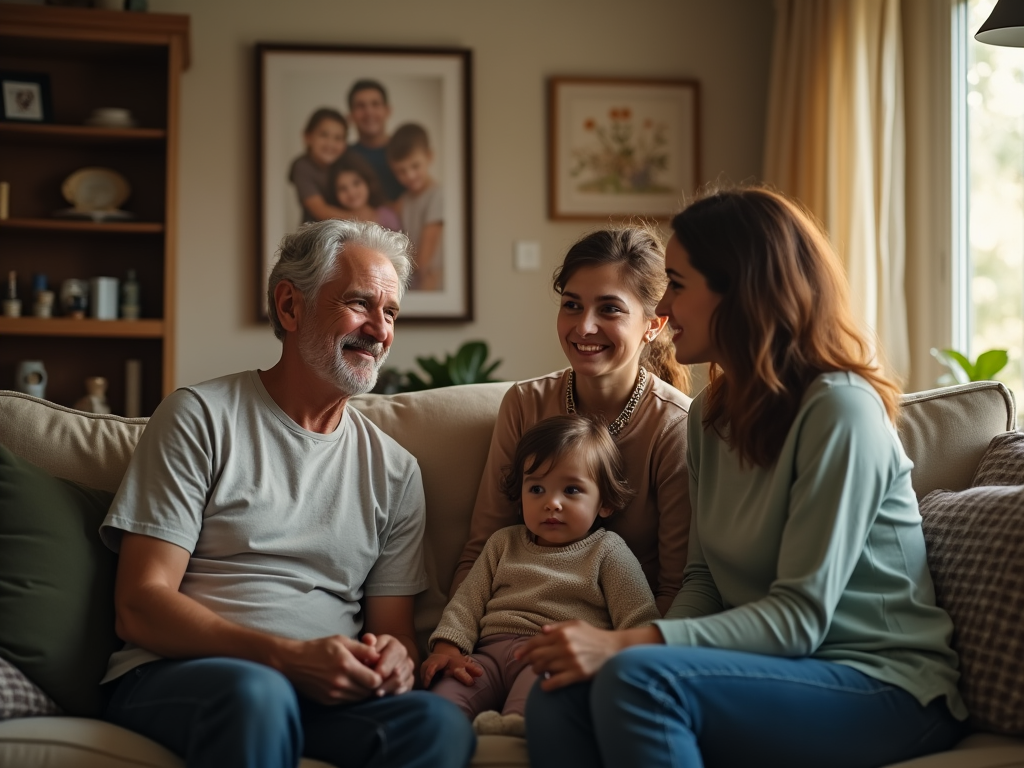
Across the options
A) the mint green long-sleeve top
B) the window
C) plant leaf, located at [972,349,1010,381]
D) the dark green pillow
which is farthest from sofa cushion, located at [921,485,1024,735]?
the window

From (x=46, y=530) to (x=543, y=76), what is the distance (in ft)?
10.3

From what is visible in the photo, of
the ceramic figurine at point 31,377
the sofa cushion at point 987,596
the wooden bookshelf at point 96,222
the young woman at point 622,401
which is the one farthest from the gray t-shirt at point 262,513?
the ceramic figurine at point 31,377

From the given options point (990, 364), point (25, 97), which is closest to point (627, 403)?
point (990, 364)

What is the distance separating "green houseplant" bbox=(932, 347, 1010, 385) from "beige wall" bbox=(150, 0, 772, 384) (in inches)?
Result: 60.2

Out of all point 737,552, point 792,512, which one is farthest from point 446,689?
point 792,512

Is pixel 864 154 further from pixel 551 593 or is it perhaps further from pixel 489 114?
pixel 551 593

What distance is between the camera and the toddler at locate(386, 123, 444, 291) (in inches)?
164

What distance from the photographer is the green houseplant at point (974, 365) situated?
2945mm

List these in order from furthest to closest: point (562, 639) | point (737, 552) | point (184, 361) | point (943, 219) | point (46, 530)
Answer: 1. point (184, 361)
2. point (943, 219)
3. point (46, 530)
4. point (737, 552)
5. point (562, 639)

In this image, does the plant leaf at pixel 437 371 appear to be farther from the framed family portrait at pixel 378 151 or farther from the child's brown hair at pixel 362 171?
the child's brown hair at pixel 362 171

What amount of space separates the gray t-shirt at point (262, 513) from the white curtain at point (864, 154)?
2.23m

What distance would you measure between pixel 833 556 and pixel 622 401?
73 cm

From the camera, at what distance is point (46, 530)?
1.67m

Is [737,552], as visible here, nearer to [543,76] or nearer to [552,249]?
[552,249]
